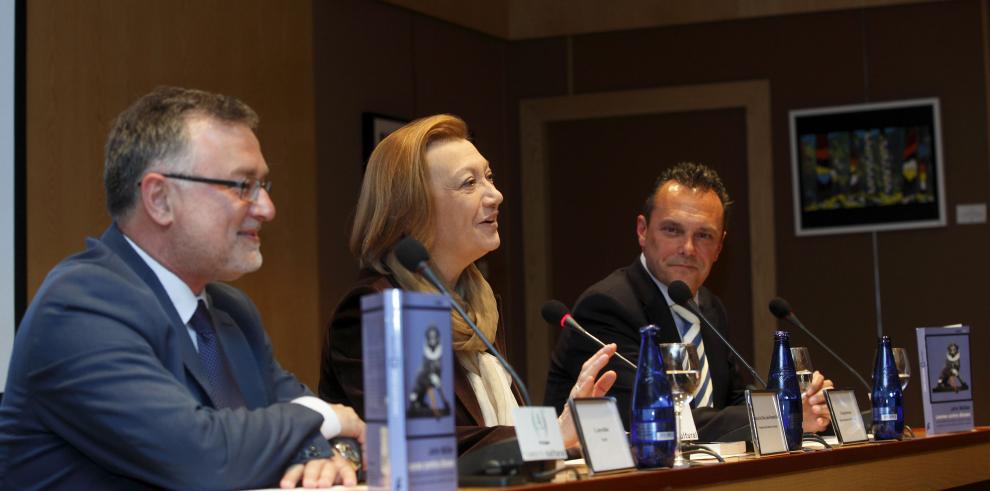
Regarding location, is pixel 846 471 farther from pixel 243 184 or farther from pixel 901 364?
pixel 243 184

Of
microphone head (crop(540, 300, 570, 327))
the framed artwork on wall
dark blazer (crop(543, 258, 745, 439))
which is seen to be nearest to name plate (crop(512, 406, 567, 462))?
microphone head (crop(540, 300, 570, 327))

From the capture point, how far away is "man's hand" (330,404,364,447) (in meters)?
2.18

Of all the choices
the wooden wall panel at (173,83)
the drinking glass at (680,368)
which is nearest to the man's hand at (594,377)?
the drinking glass at (680,368)

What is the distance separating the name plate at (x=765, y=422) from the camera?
2.42 meters

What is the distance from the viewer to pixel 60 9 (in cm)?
441

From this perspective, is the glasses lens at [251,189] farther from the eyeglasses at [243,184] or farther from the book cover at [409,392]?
the book cover at [409,392]

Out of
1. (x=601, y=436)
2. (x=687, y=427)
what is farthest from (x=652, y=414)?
(x=687, y=427)

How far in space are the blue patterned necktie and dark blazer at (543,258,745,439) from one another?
143cm

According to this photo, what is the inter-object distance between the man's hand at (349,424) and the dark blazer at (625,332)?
4.46 ft

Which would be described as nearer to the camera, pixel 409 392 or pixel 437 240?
pixel 409 392

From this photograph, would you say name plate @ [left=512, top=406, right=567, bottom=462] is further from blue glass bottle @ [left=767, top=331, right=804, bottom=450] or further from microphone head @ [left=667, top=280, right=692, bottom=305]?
microphone head @ [left=667, top=280, right=692, bottom=305]

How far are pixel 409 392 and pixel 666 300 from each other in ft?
7.53

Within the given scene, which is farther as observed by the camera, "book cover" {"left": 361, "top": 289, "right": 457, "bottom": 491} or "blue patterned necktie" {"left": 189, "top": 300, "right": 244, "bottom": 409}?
"blue patterned necktie" {"left": 189, "top": 300, "right": 244, "bottom": 409}

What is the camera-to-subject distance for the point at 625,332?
363 centimetres
